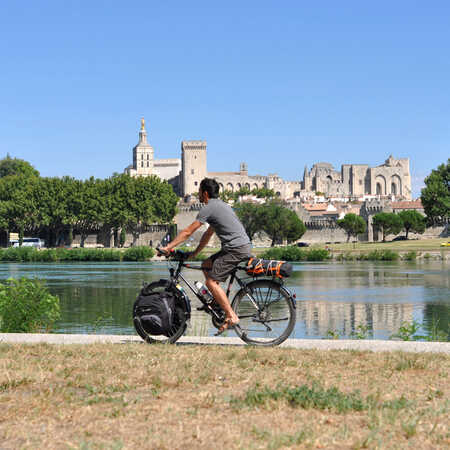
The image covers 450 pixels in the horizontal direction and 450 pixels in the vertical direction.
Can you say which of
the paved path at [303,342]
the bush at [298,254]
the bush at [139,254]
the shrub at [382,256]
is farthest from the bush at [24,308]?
the bush at [139,254]

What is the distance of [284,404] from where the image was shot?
480 centimetres

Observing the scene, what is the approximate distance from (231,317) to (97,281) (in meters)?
26.1

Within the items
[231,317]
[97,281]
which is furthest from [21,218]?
[231,317]

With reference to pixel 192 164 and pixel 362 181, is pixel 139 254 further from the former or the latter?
pixel 362 181

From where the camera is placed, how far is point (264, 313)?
7453mm

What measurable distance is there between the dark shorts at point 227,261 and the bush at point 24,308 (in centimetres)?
460

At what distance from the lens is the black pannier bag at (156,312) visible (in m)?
7.43

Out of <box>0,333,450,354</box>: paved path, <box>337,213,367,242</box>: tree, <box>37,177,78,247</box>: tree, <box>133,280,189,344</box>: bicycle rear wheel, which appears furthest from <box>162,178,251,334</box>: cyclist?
<box>337,213,367,242</box>: tree

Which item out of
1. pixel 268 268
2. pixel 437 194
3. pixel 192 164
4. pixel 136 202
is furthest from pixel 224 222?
pixel 192 164

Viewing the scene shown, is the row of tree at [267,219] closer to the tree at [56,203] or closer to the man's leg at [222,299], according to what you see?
the tree at [56,203]

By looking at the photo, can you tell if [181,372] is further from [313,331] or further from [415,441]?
[313,331]

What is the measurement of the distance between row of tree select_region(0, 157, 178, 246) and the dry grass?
2941 inches

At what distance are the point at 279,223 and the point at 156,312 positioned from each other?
69334 mm

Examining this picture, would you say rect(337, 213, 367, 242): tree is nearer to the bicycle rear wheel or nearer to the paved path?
the paved path
